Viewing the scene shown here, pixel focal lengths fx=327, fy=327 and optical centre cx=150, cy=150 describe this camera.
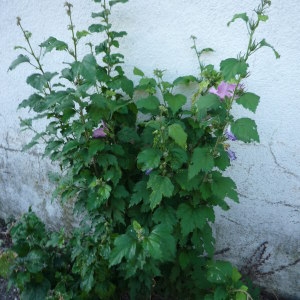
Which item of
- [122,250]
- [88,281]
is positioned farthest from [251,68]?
[88,281]

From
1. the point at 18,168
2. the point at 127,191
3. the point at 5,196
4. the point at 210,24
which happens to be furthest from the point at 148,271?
the point at 5,196

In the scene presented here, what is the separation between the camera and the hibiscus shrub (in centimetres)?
142

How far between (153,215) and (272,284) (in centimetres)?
118

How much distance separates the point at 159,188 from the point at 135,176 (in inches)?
18.1

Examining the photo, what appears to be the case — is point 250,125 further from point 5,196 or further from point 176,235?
point 5,196

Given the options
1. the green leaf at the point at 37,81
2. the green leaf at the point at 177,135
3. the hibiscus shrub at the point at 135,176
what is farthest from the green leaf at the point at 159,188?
the green leaf at the point at 37,81

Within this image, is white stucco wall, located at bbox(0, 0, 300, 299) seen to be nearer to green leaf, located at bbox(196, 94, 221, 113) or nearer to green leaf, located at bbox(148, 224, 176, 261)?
green leaf, located at bbox(196, 94, 221, 113)

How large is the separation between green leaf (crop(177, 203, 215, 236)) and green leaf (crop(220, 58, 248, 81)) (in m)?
0.68

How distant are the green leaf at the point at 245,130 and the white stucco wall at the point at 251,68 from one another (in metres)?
0.53

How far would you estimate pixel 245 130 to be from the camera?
127 centimetres

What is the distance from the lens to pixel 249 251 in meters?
2.18

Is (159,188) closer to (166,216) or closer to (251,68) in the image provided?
(166,216)

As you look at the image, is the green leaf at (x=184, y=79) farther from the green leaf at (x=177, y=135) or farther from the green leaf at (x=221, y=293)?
the green leaf at (x=221, y=293)

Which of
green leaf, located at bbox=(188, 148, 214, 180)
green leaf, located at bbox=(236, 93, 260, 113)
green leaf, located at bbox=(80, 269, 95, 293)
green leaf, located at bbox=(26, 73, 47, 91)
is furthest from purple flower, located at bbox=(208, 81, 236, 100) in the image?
green leaf, located at bbox=(80, 269, 95, 293)
